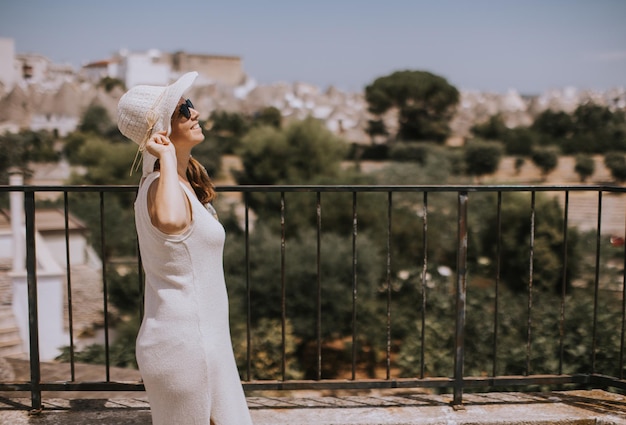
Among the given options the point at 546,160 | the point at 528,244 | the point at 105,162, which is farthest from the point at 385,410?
the point at 546,160

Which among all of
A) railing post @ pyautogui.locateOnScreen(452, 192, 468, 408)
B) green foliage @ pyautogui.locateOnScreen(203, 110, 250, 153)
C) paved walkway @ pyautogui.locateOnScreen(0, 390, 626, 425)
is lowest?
paved walkway @ pyautogui.locateOnScreen(0, 390, 626, 425)

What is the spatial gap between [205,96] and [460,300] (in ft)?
277

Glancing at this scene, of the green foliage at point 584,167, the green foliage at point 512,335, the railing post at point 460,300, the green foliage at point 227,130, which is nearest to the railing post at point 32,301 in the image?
the railing post at point 460,300

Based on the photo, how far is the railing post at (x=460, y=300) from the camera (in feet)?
9.09

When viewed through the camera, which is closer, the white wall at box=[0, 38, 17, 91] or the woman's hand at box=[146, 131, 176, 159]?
the woman's hand at box=[146, 131, 176, 159]

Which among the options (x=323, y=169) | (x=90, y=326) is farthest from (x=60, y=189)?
(x=323, y=169)

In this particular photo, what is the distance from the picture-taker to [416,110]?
6450 centimetres

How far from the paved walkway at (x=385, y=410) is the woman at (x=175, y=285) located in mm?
1119

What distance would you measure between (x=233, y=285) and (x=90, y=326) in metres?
4.04

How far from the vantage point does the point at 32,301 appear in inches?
104

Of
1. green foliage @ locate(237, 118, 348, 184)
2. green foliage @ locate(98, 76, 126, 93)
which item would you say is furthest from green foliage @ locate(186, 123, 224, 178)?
green foliage @ locate(98, 76, 126, 93)

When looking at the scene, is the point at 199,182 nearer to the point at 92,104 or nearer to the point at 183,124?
the point at 183,124

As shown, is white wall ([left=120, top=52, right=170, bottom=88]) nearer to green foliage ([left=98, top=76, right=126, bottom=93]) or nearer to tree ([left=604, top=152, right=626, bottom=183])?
green foliage ([left=98, top=76, right=126, bottom=93])

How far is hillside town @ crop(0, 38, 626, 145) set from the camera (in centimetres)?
5741
